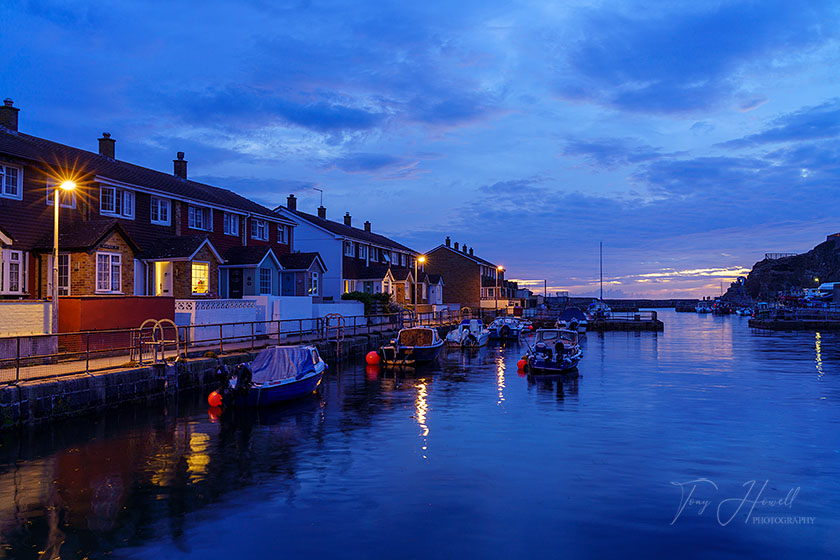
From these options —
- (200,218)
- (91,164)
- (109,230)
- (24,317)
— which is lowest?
(24,317)

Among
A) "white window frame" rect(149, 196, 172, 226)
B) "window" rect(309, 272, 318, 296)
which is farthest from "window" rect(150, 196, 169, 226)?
"window" rect(309, 272, 318, 296)

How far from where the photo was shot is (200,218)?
147 ft

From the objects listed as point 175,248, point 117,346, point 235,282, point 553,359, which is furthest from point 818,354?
point 117,346

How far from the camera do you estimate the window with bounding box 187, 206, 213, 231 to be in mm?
43656

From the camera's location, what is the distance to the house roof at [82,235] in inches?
1214

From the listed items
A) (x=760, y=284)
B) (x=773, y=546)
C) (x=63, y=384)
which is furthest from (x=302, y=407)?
(x=760, y=284)

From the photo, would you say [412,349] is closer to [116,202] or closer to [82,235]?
[116,202]

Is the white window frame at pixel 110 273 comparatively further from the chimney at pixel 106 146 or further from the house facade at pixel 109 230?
the chimney at pixel 106 146

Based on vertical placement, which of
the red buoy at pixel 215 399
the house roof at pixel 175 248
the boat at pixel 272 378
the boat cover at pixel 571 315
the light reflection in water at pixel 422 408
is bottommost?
the light reflection in water at pixel 422 408

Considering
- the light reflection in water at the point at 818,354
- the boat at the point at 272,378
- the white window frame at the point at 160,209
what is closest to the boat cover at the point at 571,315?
the light reflection in water at the point at 818,354

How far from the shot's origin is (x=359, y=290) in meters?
68.1

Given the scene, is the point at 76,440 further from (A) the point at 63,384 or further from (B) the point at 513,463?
(B) the point at 513,463

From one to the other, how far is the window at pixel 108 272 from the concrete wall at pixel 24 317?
555 cm

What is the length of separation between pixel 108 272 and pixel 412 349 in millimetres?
19809
